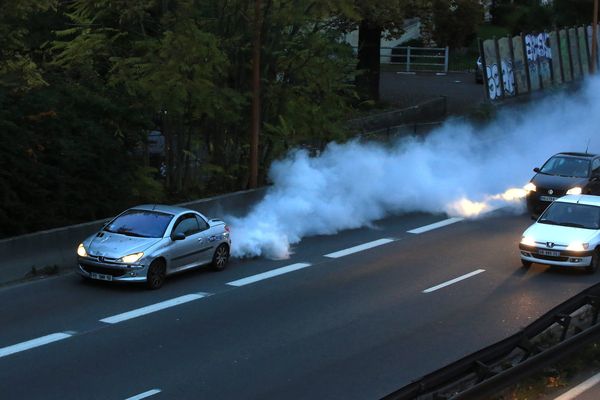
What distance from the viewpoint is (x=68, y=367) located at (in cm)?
1247

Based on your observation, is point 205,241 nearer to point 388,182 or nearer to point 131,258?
point 131,258

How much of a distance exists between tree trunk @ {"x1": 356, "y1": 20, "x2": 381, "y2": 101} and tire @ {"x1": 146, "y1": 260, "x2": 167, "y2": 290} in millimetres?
23542

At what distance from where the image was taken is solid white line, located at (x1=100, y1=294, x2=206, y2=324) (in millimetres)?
15027

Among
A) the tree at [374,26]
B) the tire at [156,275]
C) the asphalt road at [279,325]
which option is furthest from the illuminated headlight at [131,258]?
the tree at [374,26]

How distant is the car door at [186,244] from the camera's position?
17.7 meters

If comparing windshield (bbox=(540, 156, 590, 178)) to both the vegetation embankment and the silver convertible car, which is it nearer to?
the vegetation embankment

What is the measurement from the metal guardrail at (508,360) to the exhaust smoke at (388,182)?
27.5 feet

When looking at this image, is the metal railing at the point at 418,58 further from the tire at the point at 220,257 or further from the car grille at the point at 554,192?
the tire at the point at 220,257

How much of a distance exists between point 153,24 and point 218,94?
3.15m

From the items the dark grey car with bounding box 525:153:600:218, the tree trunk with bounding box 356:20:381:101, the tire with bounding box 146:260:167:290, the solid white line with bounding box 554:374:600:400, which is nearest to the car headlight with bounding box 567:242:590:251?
the dark grey car with bounding box 525:153:600:218

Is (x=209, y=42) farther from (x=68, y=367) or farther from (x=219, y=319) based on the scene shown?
(x=68, y=367)

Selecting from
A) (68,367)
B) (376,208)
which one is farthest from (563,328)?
(376,208)

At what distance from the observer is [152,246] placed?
1717 cm

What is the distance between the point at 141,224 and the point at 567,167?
14199 millimetres
